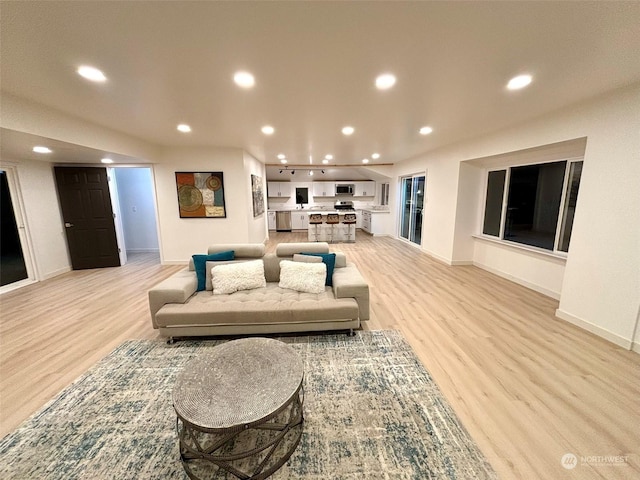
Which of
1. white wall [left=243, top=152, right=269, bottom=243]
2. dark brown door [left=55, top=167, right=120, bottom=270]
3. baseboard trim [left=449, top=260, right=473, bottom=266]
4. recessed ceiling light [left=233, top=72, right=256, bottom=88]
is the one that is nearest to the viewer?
recessed ceiling light [left=233, top=72, right=256, bottom=88]

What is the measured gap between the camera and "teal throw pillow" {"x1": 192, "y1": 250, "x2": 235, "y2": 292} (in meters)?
2.87

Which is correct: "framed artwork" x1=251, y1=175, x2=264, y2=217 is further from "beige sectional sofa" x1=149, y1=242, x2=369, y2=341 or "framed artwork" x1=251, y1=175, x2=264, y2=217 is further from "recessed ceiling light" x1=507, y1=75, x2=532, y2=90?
"recessed ceiling light" x1=507, y1=75, x2=532, y2=90

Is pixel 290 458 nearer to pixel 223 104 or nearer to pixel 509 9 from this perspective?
pixel 509 9

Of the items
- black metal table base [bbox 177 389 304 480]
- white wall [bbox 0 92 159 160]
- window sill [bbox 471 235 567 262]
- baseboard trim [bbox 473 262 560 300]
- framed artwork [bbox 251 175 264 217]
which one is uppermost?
white wall [bbox 0 92 159 160]

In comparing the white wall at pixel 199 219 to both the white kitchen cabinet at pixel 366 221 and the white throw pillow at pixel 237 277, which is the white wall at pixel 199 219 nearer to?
the white throw pillow at pixel 237 277

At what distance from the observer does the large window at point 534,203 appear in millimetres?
3406

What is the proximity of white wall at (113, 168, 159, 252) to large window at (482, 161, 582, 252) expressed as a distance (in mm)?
7585

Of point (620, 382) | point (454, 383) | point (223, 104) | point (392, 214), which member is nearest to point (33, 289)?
point (223, 104)

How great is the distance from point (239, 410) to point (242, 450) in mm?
412

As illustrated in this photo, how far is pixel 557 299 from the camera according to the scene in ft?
11.2

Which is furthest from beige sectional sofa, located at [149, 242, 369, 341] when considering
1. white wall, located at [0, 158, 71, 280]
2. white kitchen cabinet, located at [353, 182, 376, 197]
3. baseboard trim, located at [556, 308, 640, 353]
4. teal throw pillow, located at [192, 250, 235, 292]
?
white kitchen cabinet, located at [353, 182, 376, 197]

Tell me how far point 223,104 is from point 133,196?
5240 millimetres

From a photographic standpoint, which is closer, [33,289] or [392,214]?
[33,289]

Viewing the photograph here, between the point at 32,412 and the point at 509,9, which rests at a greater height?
the point at 509,9
